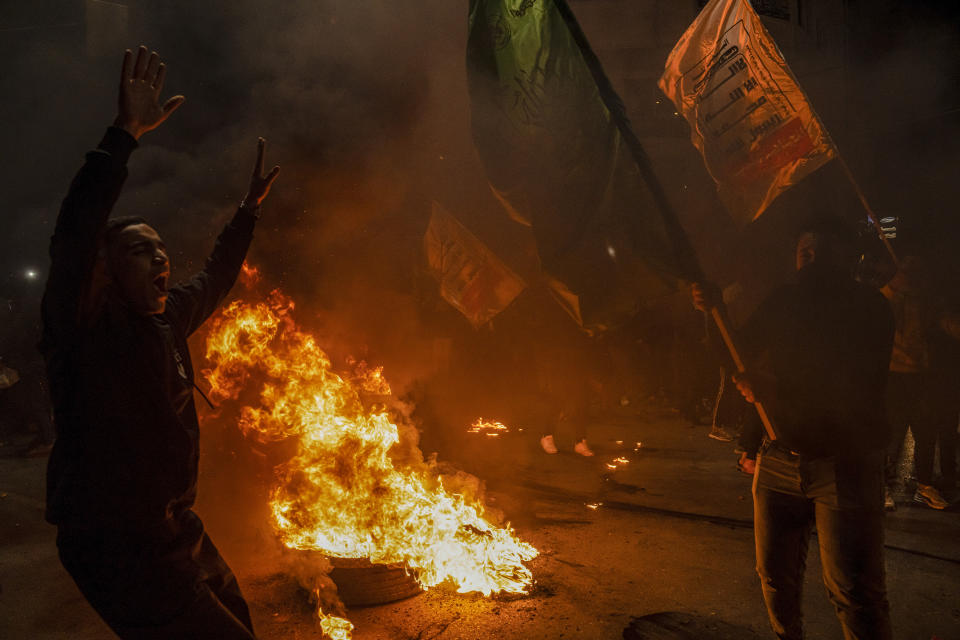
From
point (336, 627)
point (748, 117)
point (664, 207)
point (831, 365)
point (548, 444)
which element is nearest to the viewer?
point (831, 365)

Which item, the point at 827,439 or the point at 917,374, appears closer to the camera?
the point at 827,439


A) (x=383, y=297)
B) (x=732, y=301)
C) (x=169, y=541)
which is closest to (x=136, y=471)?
(x=169, y=541)

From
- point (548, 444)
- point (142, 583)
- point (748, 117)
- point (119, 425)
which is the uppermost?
point (748, 117)

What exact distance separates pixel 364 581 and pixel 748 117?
13.8 ft

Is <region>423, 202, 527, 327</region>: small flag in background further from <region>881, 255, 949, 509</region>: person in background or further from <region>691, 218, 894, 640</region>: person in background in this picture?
<region>691, 218, 894, 640</region>: person in background

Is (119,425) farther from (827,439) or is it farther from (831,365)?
(831,365)

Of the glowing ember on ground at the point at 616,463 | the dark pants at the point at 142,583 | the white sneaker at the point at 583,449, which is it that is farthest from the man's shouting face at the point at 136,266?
the white sneaker at the point at 583,449

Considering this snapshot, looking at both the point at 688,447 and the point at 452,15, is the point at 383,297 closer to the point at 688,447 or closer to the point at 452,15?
the point at 452,15

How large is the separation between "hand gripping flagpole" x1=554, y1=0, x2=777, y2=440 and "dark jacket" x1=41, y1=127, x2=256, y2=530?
2462mm

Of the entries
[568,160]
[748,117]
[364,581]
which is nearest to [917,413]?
[748,117]

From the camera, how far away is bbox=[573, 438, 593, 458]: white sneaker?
8.14 meters

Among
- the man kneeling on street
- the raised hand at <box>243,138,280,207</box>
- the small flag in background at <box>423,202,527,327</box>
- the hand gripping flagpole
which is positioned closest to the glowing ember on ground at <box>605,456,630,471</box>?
the small flag in background at <box>423,202,527,327</box>

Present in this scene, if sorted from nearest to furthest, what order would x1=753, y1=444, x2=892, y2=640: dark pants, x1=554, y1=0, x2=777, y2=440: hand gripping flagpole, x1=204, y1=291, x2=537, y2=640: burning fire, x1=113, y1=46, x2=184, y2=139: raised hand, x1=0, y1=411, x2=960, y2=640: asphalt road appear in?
1. x1=113, y1=46, x2=184, y2=139: raised hand
2. x1=753, y1=444, x2=892, y2=640: dark pants
3. x1=554, y1=0, x2=777, y2=440: hand gripping flagpole
4. x1=0, y1=411, x2=960, y2=640: asphalt road
5. x1=204, y1=291, x2=537, y2=640: burning fire

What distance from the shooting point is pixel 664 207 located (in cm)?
322
